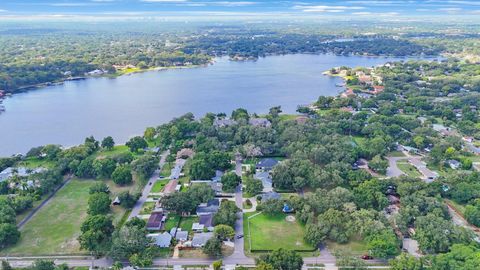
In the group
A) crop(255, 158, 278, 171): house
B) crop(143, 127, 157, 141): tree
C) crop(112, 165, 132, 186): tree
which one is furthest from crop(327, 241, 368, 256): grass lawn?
crop(143, 127, 157, 141): tree

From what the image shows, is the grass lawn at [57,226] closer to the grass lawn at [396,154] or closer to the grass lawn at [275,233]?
the grass lawn at [275,233]

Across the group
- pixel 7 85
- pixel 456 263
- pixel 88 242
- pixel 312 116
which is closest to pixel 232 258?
pixel 88 242

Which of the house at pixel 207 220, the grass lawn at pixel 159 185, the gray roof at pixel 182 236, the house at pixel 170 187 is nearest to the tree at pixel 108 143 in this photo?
the grass lawn at pixel 159 185

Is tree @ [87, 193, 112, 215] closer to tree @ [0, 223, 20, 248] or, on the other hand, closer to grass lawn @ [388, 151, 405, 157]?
tree @ [0, 223, 20, 248]

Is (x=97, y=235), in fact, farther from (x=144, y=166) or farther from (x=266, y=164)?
(x=266, y=164)

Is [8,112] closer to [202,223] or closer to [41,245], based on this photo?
[41,245]

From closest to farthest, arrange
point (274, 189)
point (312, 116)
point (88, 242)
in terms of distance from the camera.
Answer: point (88, 242) → point (274, 189) → point (312, 116)
